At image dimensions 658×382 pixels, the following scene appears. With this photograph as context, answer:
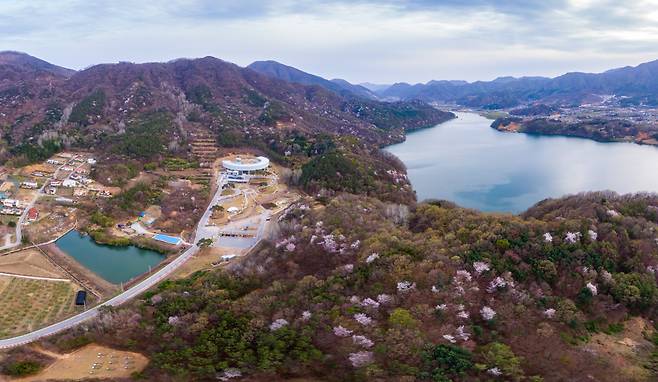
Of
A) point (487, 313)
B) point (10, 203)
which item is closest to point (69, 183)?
point (10, 203)

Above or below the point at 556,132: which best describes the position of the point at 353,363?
below

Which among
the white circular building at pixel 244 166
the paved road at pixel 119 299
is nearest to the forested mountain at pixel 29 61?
the white circular building at pixel 244 166

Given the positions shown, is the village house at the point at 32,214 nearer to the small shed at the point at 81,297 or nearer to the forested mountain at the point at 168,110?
the small shed at the point at 81,297

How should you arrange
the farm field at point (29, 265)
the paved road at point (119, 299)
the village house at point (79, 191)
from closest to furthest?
the paved road at point (119, 299), the farm field at point (29, 265), the village house at point (79, 191)

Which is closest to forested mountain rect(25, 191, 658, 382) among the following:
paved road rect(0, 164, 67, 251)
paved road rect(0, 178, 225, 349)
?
paved road rect(0, 178, 225, 349)

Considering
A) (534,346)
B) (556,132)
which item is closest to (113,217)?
(534,346)

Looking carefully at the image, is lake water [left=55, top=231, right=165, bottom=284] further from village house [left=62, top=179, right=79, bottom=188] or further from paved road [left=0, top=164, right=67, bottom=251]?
village house [left=62, top=179, right=79, bottom=188]

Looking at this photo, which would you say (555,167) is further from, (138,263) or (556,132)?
(138,263)
